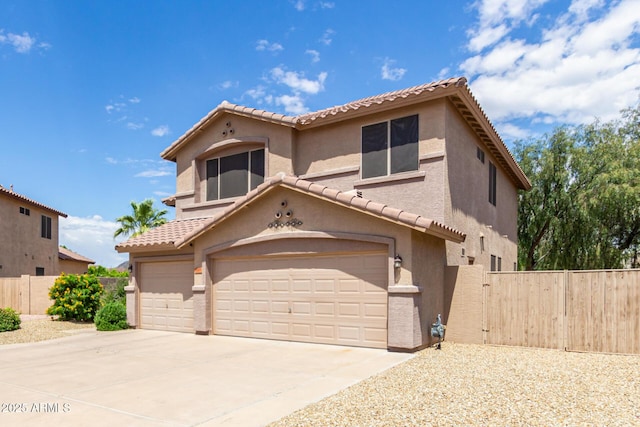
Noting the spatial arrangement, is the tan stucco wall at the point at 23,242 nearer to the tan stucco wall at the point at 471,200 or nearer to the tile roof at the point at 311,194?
the tile roof at the point at 311,194

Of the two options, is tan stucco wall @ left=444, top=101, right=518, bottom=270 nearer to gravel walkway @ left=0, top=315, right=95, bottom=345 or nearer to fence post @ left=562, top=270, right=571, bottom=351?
fence post @ left=562, top=270, right=571, bottom=351

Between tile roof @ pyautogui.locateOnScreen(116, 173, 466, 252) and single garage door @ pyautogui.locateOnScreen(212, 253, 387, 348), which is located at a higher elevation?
tile roof @ pyautogui.locateOnScreen(116, 173, 466, 252)

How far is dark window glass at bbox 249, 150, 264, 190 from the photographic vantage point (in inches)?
685

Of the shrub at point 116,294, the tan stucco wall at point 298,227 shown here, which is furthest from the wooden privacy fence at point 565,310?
the shrub at point 116,294

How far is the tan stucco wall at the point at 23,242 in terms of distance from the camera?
28.9 meters

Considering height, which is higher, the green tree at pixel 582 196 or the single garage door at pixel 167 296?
the green tree at pixel 582 196

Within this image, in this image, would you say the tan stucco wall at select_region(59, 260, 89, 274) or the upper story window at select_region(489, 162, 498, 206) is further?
the tan stucco wall at select_region(59, 260, 89, 274)

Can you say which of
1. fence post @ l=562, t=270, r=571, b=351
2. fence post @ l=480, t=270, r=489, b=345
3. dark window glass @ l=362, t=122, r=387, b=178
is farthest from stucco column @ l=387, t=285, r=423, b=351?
dark window glass @ l=362, t=122, r=387, b=178

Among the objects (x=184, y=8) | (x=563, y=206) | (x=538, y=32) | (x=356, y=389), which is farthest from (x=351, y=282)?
(x=563, y=206)

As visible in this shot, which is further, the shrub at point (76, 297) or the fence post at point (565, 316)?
the shrub at point (76, 297)

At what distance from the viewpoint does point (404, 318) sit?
37.9ft

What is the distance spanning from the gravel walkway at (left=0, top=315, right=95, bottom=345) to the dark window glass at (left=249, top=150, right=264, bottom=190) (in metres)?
8.47

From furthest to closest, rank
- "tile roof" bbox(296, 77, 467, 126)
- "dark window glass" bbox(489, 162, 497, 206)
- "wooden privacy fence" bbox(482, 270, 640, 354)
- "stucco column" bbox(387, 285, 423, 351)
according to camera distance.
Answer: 1. "dark window glass" bbox(489, 162, 497, 206)
2. "tile roof" bbox(296, 77, 467, 126)
3. "stucco column" bbox(387, 285, 423, 351)
4. "wooden privacy fence" bbox(482, 270, 640, 354)

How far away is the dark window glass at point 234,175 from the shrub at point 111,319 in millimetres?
5792
